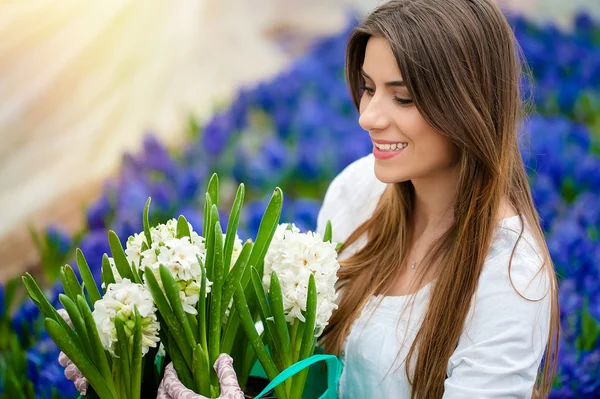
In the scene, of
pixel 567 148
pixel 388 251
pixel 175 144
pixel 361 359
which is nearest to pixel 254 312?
pixel 361 359

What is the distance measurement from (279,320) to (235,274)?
0.32ft

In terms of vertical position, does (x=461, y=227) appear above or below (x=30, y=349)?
above

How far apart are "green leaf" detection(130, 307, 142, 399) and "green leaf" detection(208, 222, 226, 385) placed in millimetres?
108

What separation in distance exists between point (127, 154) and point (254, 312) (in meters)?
1.45

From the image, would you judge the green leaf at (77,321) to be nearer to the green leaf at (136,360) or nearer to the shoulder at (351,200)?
the green leaf at (136,360)

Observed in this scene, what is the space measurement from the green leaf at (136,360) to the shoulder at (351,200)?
0.68 m

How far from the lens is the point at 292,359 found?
→ 3.69ft

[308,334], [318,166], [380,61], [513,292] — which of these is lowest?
[318,166]

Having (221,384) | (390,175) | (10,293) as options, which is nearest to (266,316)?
(221,384)

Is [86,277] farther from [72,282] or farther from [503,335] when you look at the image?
[503,335]

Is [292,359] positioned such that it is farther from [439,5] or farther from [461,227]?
[439,5]

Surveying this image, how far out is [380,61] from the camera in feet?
4.12

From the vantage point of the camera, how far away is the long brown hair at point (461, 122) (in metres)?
1.21

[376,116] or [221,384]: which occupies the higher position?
[376,116]
